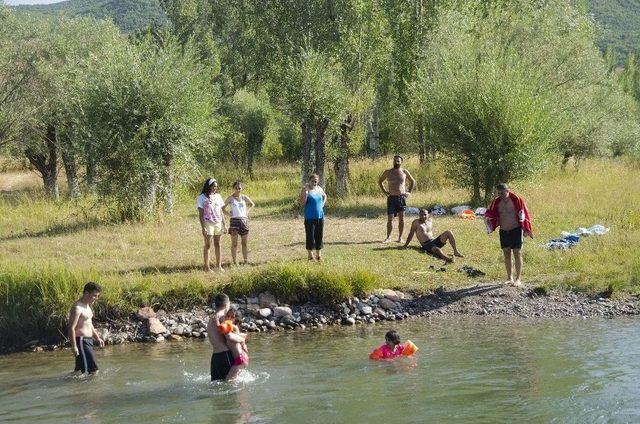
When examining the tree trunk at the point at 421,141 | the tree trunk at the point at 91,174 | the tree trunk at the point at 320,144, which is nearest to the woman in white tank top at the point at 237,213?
the tree trunk at the point at 91,174

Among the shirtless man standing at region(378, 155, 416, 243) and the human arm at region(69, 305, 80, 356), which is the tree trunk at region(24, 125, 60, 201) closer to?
the shirtless man standing at region(378, 155, 416, 243)

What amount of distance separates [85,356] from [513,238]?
8915 mm

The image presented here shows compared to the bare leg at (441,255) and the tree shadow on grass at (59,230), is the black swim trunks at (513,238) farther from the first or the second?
the tree shadow on grass at (59,230)

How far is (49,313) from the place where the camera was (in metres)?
16.4

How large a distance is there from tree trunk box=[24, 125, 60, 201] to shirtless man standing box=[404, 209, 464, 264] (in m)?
22.5

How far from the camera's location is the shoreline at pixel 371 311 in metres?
16.5

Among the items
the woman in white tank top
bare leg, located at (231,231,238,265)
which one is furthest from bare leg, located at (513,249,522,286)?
bare leg, located at (231,231,238,265)

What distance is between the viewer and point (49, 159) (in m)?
39.8

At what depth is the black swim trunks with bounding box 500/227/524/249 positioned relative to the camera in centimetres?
1745

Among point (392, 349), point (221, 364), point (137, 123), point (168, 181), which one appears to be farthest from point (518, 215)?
point (137, 123)

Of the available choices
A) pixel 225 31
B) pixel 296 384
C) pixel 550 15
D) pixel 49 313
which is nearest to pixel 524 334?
pixel 296 384

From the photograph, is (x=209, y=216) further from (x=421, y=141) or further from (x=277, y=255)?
(x=421, y=141)

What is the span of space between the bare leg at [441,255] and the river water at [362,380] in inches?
132

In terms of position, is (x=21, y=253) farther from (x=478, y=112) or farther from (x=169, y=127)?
(x=478, y=112)
